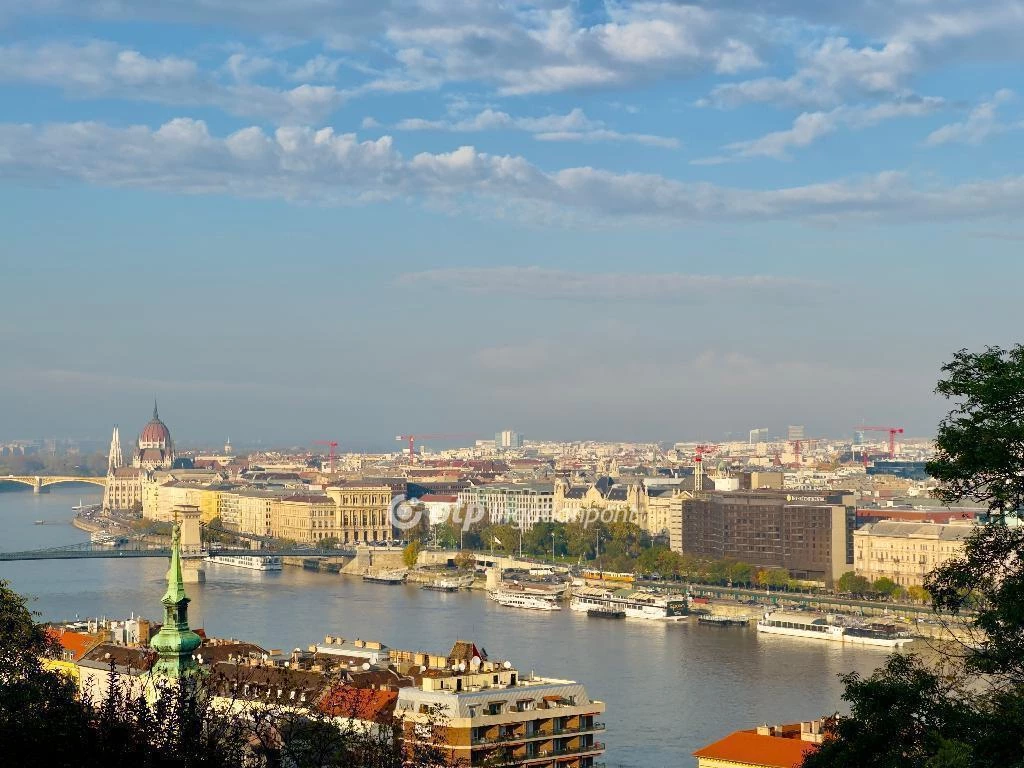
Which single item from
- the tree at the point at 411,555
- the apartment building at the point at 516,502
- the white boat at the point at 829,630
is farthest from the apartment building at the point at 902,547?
the apartment building at the point at 516,502

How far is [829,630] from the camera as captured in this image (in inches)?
1241

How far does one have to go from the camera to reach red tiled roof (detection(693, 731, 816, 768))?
48.1 ft

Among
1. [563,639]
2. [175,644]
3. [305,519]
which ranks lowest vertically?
[563,639]

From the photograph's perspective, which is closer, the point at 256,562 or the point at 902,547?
the point at 902,547

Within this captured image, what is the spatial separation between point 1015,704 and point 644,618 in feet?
90.2

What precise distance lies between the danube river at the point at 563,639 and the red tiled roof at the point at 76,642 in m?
5.23

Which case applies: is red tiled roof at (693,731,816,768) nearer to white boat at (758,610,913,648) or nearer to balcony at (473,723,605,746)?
balcony at (473,723,605,746)

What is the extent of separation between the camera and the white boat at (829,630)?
30.7m

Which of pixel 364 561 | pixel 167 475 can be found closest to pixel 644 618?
pixel 364 561

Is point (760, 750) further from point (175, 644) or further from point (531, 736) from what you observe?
point (175, 644)

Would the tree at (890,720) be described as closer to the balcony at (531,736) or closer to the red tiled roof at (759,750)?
the balcony at (531,736)

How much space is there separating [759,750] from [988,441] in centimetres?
759

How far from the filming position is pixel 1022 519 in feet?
26.1

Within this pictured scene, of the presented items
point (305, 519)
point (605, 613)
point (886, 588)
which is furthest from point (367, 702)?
point (305, 519)
